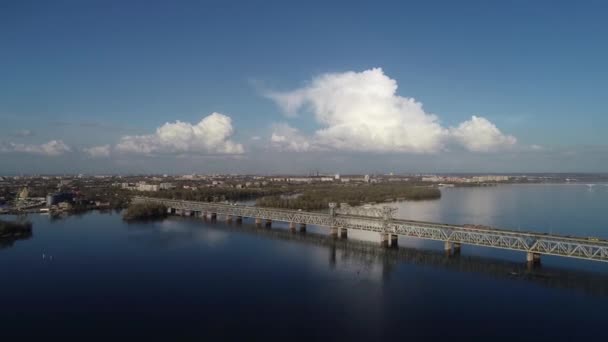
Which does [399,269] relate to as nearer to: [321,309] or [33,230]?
[321,309]

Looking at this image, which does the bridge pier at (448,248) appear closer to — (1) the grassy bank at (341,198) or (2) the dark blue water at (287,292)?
(2) the dark blue water at (287,292)

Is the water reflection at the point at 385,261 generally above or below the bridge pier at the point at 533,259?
below

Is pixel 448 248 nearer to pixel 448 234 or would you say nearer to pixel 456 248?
pixel 456 248

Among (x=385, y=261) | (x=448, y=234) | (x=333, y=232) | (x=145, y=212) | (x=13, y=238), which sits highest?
(x=448, y=234)

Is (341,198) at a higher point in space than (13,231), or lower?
higher

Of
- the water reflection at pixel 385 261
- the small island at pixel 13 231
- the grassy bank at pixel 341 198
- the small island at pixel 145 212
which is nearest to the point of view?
the water reflection at pixel 385 261

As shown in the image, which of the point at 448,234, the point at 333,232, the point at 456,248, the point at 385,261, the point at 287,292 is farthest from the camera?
the point at 333,232

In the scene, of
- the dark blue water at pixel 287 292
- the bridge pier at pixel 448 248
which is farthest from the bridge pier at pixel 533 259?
the bridge pier at pixel 448 248

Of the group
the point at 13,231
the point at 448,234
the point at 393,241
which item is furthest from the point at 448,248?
the point at 13,231
